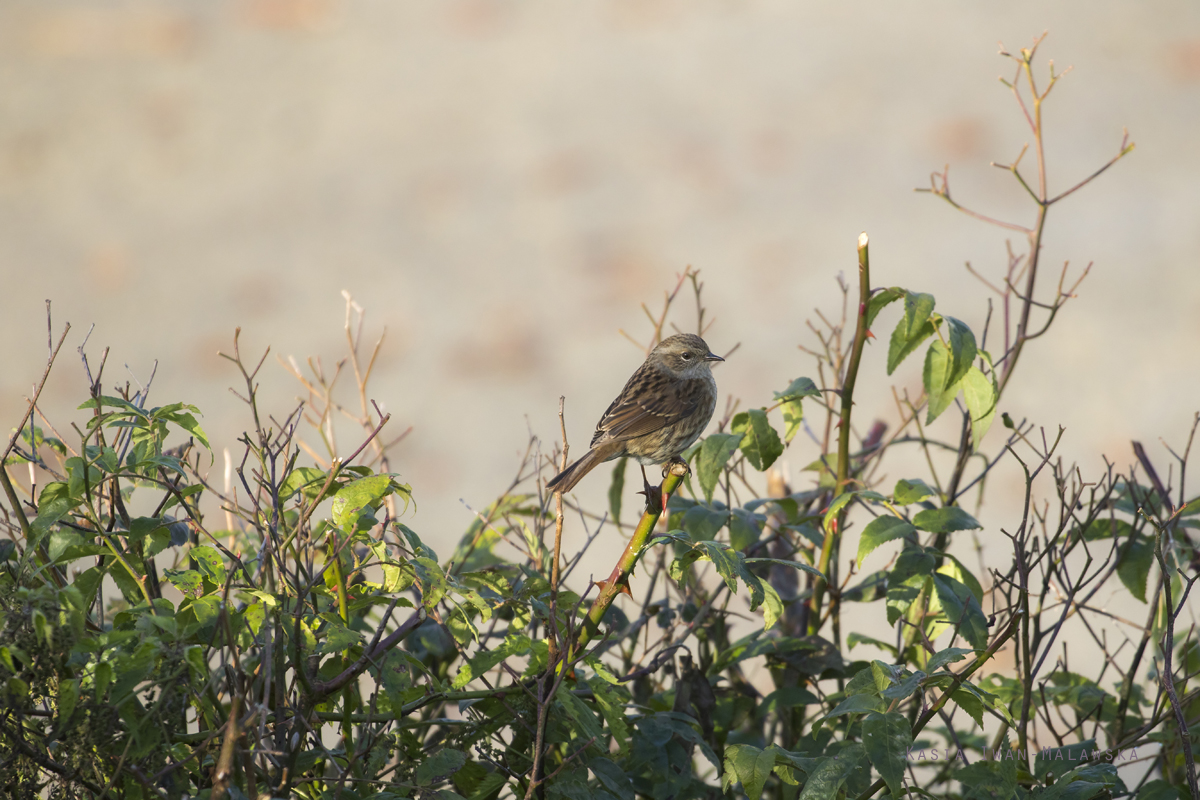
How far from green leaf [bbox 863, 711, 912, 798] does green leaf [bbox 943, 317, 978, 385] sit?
0.98 meters

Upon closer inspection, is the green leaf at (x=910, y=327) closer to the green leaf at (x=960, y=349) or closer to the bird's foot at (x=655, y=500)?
the green leaf at (x=960, y=349)

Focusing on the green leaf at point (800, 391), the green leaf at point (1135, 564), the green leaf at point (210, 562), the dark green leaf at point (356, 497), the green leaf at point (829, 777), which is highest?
the green leaf at point (800, 391)

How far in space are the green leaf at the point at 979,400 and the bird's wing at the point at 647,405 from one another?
158 centimetres

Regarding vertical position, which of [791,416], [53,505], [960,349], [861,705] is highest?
[791,416]

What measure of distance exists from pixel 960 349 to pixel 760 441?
55 centimetres

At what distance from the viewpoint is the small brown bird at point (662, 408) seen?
158 inches

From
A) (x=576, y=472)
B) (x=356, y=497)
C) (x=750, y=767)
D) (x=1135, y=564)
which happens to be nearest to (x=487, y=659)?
(x=356, y=497)

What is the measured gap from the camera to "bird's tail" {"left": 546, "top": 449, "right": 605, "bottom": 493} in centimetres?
288

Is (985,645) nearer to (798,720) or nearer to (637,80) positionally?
(798,720)

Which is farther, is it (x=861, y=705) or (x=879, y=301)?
(x=879, y=301)

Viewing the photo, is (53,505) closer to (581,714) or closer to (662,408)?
(581,714)

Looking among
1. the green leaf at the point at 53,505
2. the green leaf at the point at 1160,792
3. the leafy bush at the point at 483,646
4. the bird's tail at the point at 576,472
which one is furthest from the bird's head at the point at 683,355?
the green leaf at the point at 53,505

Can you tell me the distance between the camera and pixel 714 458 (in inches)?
105

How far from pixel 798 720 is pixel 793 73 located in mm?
7388
